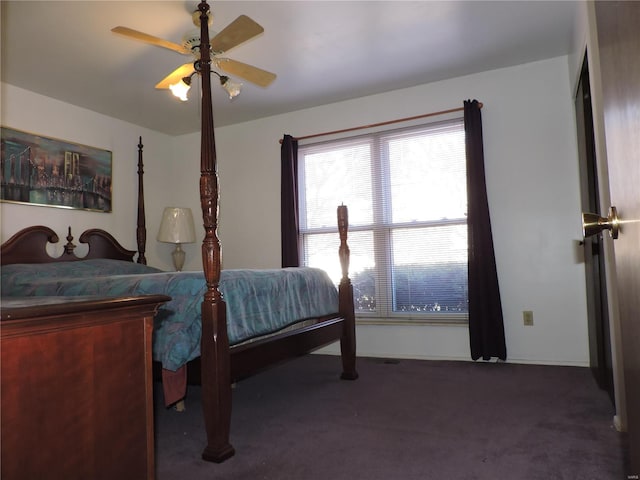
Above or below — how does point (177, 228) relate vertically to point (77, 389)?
above

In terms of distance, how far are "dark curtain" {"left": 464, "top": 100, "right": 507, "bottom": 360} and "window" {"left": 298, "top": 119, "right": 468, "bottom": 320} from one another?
18 centimetres

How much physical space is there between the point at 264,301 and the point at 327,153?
89.4 inches

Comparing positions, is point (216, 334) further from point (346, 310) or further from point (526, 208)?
point (526, 208)

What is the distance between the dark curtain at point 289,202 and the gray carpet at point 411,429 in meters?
1.35

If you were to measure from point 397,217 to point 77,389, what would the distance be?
3.37 meters

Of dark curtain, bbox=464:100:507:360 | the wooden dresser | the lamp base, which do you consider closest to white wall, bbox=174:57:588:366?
dark curtain, bbox=464:100:507:360

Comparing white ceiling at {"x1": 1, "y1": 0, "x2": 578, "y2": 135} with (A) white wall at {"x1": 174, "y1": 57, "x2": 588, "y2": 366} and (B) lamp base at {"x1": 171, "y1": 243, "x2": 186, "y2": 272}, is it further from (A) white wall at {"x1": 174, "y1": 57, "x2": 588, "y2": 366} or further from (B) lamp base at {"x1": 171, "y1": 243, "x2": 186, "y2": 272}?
(B) lamp base at {"x1": 171, "y1": 243, "x2": 186, "y2": 272}

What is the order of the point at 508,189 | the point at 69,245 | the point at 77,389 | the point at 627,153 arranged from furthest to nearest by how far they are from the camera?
the point at 69,245 < the point at 508,189 < the point at 77,389 < the point at 627,153

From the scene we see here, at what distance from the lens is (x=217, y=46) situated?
98.3 inches

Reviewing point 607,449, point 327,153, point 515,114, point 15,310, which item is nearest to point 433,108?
point 515,114

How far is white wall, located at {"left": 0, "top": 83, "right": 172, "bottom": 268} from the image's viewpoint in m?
3.56

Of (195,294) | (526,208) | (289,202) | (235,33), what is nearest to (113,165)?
(289,202)

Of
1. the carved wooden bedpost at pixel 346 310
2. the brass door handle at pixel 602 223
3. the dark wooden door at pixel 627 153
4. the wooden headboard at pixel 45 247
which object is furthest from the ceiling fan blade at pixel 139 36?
A: the brass door handle at pixel 602 223

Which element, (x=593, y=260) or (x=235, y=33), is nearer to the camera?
(x=235, y=33)
